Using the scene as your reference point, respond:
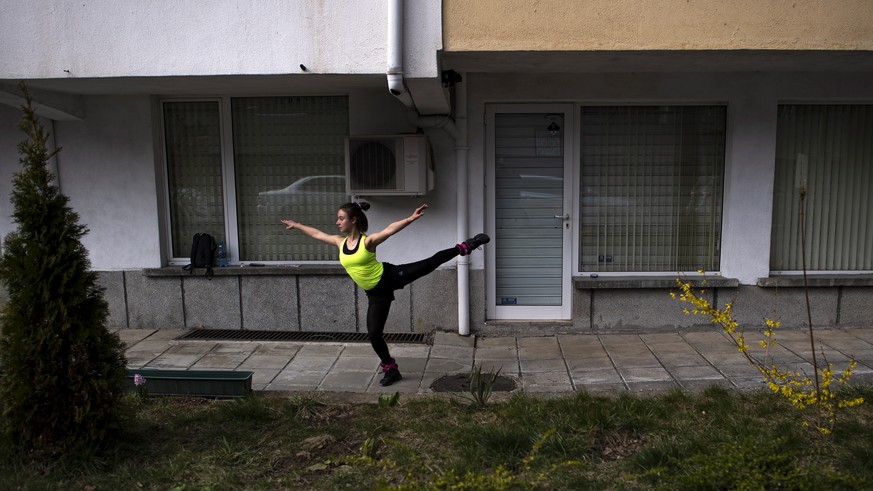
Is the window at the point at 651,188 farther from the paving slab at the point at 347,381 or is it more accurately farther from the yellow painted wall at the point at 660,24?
the paving slab at the point at 347,381

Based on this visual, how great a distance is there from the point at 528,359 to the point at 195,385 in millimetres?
2877

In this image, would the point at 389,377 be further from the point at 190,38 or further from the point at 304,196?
the point at 190,38

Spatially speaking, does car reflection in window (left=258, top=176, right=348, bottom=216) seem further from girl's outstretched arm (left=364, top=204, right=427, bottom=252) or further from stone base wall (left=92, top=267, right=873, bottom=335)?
girl's outstretched arm (left=364, top=204, right=427, bottom=252)

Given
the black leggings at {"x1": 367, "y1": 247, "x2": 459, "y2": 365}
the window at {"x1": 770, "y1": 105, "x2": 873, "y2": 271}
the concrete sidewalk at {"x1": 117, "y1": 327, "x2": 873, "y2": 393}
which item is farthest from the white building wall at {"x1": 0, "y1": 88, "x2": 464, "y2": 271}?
the window at {"x1": 770, "y1": 105, "x2": 873, "y2": 271}

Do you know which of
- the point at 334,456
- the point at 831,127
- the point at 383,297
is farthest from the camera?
the point at 831,127

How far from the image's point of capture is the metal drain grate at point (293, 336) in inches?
258

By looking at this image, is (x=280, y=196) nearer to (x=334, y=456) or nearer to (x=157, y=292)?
(x=157, y=292)

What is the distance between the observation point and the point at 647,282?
658 centimetres

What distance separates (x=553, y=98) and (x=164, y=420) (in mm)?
4621

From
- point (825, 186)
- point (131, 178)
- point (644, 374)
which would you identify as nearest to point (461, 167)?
point (644, 374)

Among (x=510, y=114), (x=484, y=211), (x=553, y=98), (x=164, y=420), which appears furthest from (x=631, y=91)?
(x=164, y=420)

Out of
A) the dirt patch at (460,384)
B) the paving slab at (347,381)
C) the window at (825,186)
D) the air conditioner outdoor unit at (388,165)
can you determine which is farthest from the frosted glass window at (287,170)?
the window at (825,186)

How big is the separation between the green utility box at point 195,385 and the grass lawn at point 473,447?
0.33 ft

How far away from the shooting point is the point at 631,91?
6.55 m
